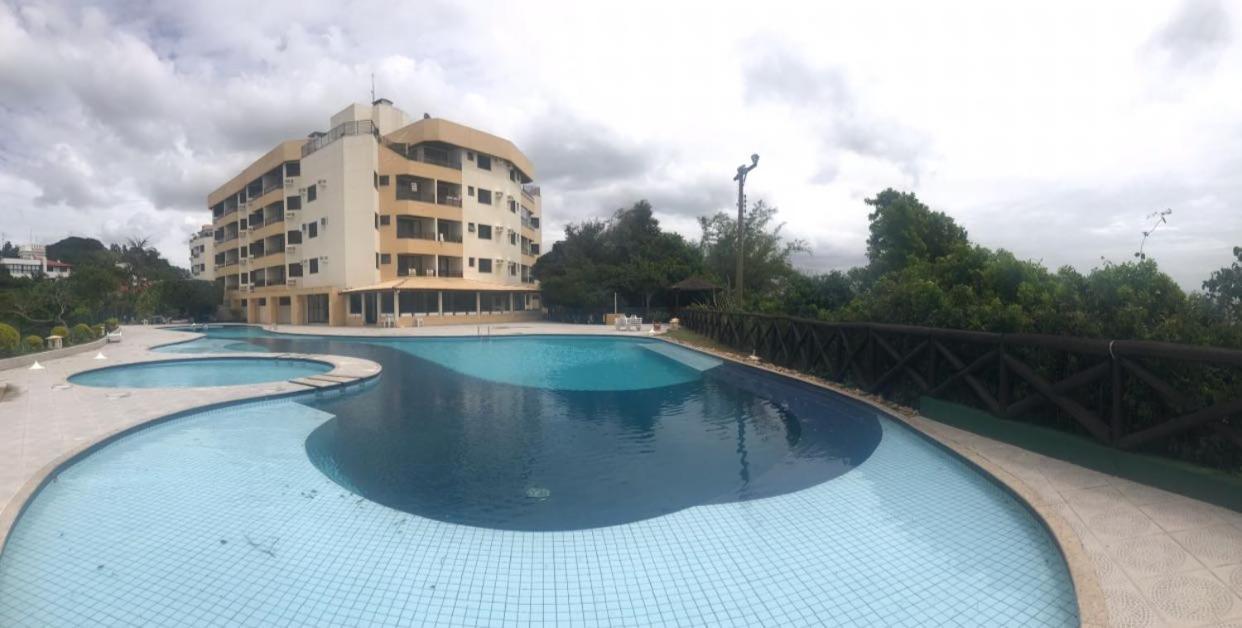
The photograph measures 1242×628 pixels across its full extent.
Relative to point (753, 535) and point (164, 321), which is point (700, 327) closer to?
point (753, 535)

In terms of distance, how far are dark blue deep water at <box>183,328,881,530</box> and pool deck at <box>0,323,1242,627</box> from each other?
164cm

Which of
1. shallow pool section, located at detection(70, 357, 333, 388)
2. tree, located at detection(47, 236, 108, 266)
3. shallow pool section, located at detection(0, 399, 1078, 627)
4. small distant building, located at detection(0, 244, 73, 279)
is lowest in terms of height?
shallow pool section, located at detection(0, 399, 1078, 627)

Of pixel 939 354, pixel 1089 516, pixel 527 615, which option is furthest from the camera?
pixel 939 354

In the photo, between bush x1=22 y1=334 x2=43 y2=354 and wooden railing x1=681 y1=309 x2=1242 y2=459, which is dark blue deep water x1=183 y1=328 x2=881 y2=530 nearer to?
wooden railing x1=681 y1=309 x2=1242 y2=459

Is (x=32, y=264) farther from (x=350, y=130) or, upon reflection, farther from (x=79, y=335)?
(x=79, y=335)

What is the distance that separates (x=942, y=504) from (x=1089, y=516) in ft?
3.24

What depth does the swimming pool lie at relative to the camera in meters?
3.18

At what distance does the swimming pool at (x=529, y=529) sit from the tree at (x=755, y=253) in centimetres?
2260

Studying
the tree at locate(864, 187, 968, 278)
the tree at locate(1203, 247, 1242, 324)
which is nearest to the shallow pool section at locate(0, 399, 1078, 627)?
the tree at locate(1203, 247, 1242, 324)

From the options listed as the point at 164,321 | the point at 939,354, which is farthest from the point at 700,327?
the point at 164,321

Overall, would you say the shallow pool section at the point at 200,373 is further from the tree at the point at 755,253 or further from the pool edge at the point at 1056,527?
the tree at the point at 755,253

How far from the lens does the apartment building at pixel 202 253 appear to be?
6306 centimetres

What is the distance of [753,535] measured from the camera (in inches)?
159

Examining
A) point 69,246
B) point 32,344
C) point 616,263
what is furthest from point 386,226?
point 69,246
